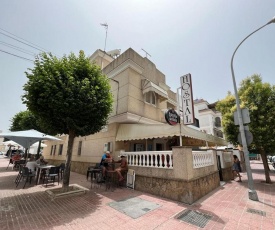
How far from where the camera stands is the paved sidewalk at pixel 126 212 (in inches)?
162

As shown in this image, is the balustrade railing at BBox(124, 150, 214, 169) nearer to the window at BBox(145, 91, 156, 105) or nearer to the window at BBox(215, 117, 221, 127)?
the window at BBox(145, 91, 156, 105)

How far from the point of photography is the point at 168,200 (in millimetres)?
6281

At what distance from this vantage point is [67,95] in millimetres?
6742

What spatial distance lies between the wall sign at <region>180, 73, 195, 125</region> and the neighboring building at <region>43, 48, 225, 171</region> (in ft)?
2.56

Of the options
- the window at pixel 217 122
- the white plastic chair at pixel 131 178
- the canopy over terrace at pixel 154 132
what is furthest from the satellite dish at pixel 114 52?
the window at pixel 217 122

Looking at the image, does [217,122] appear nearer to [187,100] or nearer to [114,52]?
Result: [114,52]

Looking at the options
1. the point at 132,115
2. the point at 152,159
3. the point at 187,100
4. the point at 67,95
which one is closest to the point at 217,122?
the point at 187,100

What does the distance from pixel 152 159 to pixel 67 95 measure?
17.7ft

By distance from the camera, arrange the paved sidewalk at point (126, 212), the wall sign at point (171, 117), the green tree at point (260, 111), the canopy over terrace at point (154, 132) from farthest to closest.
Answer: the green tree at point (260, 111) < the wall sign at point (171, 117) < the canopy over terrace at point (154, 132) < the paved sidewalk at point (126, 212)

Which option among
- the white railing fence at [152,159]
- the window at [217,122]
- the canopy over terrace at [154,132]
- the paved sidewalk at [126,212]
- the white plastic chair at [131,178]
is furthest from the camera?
the window at [217,122]

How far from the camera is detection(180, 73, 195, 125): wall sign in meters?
7.79

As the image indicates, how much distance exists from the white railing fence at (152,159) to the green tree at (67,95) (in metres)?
2.98

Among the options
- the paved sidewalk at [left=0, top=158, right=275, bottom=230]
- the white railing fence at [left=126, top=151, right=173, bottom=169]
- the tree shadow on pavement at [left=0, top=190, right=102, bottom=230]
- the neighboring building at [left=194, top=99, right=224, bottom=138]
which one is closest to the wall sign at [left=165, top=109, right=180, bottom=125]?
the white railing fence at [left=126, top=151, right=173, bottom=169]

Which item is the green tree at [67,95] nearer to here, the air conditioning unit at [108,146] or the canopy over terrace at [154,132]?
the canopy over terrace at [154,132]
